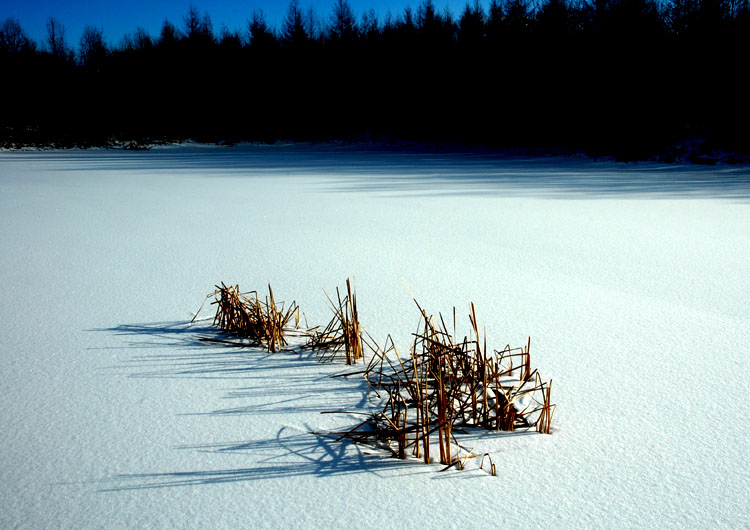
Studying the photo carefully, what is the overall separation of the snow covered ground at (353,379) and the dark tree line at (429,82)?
29.4 ft

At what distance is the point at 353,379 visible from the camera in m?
1.57

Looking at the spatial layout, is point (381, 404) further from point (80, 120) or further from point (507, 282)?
point (80, 120)

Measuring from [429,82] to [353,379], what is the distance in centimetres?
1996

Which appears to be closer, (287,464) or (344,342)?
(287,464)

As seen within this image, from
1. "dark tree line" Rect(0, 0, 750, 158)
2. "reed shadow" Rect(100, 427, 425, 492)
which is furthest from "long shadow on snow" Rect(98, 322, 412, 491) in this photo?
"dark tree line" Rect(0, 0, 750, 158)

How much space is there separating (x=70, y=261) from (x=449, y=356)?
241 cm

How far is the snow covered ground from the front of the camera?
3.31 ft

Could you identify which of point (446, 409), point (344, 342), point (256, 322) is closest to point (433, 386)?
point (446, 409)

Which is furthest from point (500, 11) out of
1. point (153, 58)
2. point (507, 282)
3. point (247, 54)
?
point (507, 282)

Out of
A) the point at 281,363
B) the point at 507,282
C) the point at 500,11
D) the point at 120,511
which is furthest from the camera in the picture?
the point at 500,11

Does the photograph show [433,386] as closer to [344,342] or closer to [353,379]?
[353,379]

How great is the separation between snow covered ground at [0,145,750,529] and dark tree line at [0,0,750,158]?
29.4 feet

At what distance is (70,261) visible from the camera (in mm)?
2990

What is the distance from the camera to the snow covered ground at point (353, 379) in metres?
1.01
